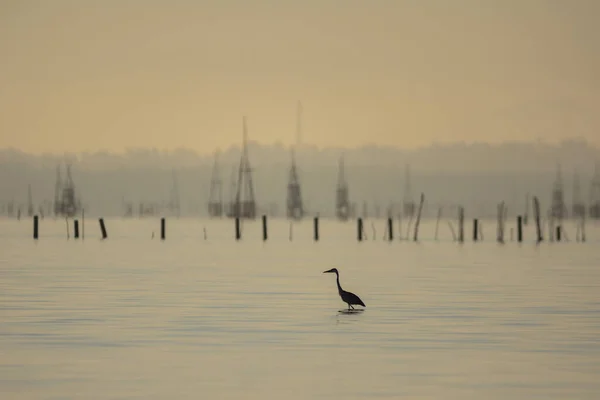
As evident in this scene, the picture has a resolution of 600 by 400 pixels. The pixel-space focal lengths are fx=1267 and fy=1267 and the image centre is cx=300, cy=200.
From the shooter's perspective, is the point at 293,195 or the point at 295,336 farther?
the point at 293,195

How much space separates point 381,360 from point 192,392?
3.91 m

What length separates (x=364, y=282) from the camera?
3956 cm

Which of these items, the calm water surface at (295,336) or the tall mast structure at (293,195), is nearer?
the calm water surface at (295,336)

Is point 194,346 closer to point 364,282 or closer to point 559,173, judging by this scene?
point 364,282

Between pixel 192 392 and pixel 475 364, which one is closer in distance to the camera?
pixel 192 392

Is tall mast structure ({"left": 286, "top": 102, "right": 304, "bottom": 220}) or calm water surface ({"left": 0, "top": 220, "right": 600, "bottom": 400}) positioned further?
tall mast structure ({"left": 286, "top": 102, "right": 304, "bottom": 220})

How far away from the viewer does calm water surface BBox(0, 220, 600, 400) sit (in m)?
16.7

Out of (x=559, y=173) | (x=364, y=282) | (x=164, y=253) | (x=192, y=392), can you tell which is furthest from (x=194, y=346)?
(x=559, y=173)

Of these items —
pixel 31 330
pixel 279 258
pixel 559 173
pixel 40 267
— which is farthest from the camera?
pixel 559 173

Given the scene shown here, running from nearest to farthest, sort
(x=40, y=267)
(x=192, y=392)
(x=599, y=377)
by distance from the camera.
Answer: (x=192, y=392) → (x=599, y=377) → (x=40, y=267)

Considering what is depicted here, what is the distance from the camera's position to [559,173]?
13875 centimetres

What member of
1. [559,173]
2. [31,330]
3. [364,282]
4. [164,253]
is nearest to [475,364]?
[31,330]

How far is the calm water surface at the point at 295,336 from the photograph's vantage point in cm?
1666

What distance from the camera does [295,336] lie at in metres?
22.3
